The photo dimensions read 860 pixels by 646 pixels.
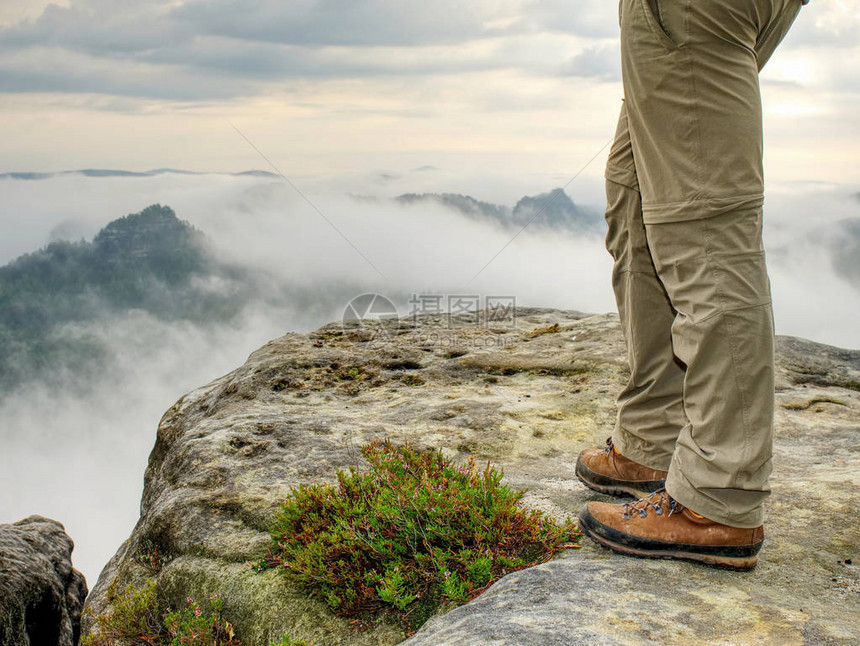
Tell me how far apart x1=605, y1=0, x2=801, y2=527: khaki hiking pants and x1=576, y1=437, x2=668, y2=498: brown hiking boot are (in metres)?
0.75

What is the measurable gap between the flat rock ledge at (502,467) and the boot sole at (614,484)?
9 cm

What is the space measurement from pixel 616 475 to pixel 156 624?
2674 millimetres

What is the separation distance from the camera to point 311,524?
3389mm

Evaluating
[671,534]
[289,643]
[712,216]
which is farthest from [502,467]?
[712,216]

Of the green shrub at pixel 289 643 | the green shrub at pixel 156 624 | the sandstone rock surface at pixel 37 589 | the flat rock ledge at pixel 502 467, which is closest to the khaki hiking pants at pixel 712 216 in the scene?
the flat rock ledge at pixel 502 467

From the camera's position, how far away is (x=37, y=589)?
166 inches

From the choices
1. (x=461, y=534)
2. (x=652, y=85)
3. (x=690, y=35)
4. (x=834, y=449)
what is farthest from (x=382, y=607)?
(x=834, y=449)

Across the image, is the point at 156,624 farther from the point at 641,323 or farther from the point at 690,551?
the point at 641,323

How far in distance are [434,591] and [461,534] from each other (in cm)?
29

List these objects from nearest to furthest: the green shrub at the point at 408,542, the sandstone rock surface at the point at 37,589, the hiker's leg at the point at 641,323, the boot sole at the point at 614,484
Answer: the green shrub at the point at 408,542 → the hiker's leg at the point at 641,323 → the boot sole at the point at 614,484 → the sandstone rock surface at the point at 37,589

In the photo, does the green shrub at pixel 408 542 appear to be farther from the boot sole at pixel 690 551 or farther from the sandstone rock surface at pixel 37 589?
the sandstone rock surface at pixel 37 589

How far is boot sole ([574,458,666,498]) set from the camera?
3629 mm

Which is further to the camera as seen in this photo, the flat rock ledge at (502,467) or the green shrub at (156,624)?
the green shrub at (156,624)

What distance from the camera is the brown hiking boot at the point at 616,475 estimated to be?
3643 millimetres
